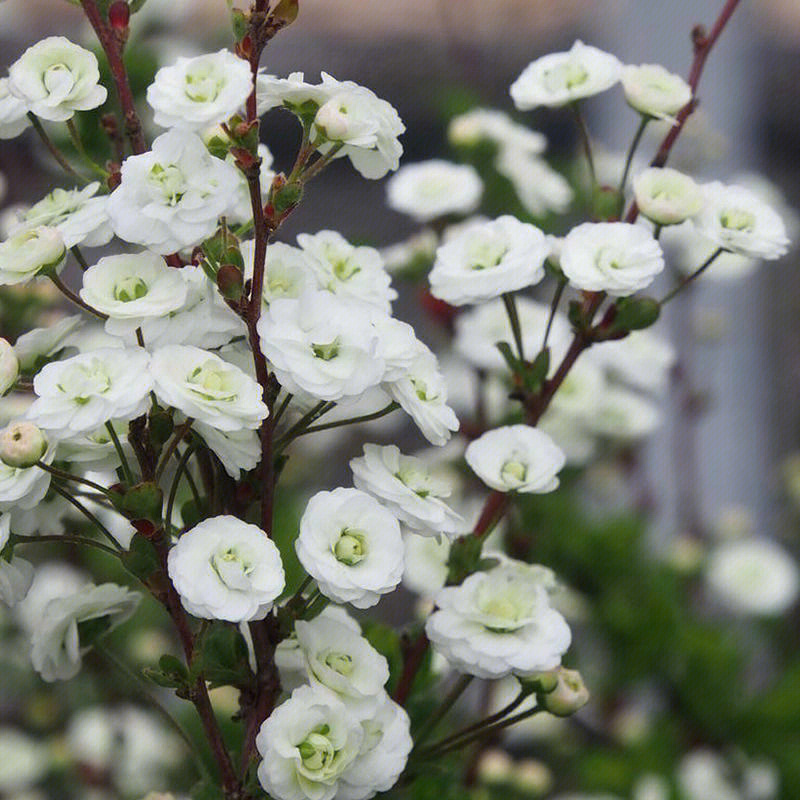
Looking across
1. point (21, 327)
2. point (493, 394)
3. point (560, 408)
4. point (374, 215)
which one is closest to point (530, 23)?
point (374, 215)

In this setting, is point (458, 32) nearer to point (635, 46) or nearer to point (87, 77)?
point (635, 46)

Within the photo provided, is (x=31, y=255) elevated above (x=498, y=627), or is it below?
above

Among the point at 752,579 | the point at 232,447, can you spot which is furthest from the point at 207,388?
the point at 752,579

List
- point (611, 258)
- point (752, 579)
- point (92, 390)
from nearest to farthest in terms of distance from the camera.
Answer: point (92, 390) < point (611, 258) < point (752, 579)

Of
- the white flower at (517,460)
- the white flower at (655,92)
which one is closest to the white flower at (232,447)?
the white flower at (517,460)

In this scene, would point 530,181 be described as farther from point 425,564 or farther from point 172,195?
point 172,195

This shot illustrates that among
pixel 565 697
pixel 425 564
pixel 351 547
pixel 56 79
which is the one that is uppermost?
pixel 56 79

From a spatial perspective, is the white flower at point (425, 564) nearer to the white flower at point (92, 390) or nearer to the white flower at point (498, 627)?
the white flower at point (498, 627)
